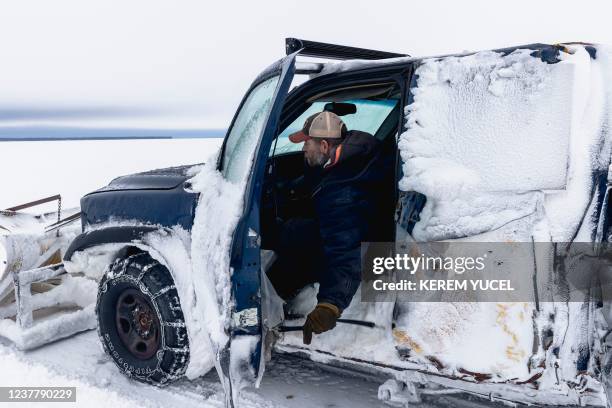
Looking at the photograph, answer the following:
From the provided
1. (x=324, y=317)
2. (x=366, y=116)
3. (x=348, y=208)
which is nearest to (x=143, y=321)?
(x=324, y=317)

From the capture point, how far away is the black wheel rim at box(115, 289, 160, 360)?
11.2 feet

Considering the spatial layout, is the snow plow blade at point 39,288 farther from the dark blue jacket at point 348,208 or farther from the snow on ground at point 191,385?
the dark blue jacket at point 348,208

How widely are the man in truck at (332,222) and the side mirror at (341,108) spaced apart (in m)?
0.66

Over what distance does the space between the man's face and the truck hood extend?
774 mm

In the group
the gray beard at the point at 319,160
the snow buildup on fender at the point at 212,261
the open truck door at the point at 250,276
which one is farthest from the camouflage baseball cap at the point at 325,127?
the snow buildup on fender at the point at 212,261

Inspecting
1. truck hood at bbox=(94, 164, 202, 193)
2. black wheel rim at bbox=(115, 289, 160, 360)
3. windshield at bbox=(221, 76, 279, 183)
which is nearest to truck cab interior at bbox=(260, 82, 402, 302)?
windshield at bbox=(221, 76, 279, 183)

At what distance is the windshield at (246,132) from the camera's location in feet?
9.41

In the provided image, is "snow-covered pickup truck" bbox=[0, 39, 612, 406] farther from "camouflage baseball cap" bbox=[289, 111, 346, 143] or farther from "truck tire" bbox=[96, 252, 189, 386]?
"camouflage baseball cap" bbox=[289, 111, 346, 143]

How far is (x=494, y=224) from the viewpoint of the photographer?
2465 mm

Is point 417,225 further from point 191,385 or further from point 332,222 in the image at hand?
point 191,385

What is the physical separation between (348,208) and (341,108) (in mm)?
1246

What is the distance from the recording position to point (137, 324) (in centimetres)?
352

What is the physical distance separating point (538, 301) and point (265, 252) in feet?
5.42

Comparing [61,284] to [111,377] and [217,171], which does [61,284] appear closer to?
[111,377]
